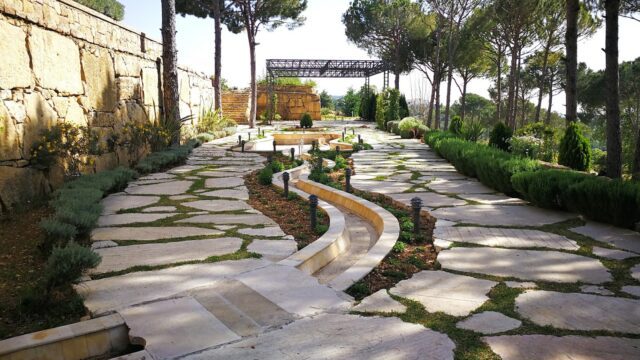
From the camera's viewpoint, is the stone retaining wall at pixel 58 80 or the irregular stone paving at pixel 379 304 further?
the stone retaining wall at pixel 58 80

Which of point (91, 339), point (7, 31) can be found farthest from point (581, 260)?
point (7, 31)

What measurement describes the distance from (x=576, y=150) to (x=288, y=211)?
5323 millimetres

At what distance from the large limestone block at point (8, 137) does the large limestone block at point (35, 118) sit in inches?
5.6

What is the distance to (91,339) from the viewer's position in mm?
1982

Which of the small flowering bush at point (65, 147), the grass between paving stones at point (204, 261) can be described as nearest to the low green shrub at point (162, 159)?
the small flowering bush at point (65, 147)

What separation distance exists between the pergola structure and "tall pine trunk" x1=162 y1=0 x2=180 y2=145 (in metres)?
20.2

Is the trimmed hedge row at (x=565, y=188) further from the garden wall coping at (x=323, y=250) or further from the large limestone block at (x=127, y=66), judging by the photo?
the large limestone block at (x=127, y=66)

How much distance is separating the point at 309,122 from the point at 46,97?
16007 mm

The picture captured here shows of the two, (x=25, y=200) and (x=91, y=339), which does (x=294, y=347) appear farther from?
(x=25, y=200)

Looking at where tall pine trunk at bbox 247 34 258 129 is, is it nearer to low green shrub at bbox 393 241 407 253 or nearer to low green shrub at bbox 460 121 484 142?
low green shrub at bbox 460 121 484 142

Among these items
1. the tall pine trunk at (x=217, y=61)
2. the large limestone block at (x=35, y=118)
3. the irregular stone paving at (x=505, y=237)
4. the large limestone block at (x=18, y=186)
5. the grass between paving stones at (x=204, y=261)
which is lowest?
the irregular stone paving at (x=505, y=237)

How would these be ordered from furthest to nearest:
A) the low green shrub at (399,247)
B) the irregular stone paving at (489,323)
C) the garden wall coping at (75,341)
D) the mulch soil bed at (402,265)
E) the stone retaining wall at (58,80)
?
1. the stone retaining wall at (58,80)
2. the low green shrub at (399,247)
3. the mulch soil bed at (402,265)
4. the irregular stone paving at (489,323)
5. the garden wall coping at (75,341)

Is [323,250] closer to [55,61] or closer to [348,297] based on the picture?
[348,297]

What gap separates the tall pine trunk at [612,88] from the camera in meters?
6.54
